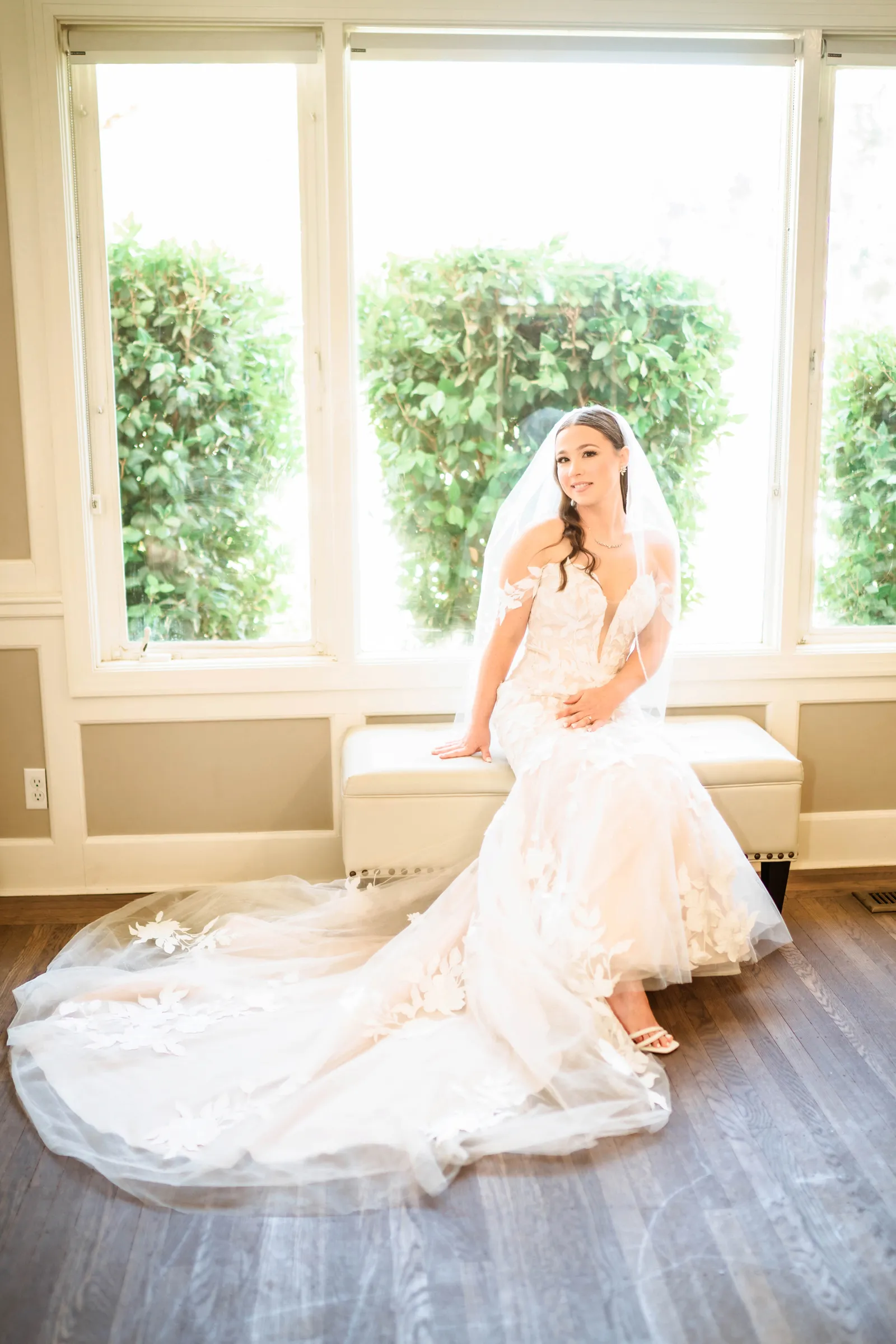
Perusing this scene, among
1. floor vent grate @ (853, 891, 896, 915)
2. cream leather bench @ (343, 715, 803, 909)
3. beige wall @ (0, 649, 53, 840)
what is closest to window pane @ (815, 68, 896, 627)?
cream leather bench @ (343, 715, 803, 909)

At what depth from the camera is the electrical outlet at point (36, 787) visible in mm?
3189

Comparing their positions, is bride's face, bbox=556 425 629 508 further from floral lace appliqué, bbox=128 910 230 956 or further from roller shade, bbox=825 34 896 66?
floral lace appliqué, bbox=128 910 230 956

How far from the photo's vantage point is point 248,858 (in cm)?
327

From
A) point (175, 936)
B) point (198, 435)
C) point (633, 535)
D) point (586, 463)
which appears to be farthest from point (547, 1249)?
point (198, 435)

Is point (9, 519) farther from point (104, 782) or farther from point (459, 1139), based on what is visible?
point (459, 1139)

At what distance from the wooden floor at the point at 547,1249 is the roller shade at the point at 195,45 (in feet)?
8.12

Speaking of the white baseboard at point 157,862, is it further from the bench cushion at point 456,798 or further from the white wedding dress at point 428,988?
the bench cushion at point 456,798

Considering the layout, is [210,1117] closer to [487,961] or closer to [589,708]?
[487,961]

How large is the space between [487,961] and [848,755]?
1552 millimetres

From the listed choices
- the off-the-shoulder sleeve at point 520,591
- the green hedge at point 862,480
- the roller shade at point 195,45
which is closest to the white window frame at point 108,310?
the roller shade at point 195,45

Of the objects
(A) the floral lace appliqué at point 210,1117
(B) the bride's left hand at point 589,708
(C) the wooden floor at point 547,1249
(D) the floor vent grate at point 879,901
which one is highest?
(B) the bride's left hand at point 589,708

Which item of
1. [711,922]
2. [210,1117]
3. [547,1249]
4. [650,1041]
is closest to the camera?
[547,1249]

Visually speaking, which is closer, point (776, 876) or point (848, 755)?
point (776, 876)

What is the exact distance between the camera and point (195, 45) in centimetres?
289
